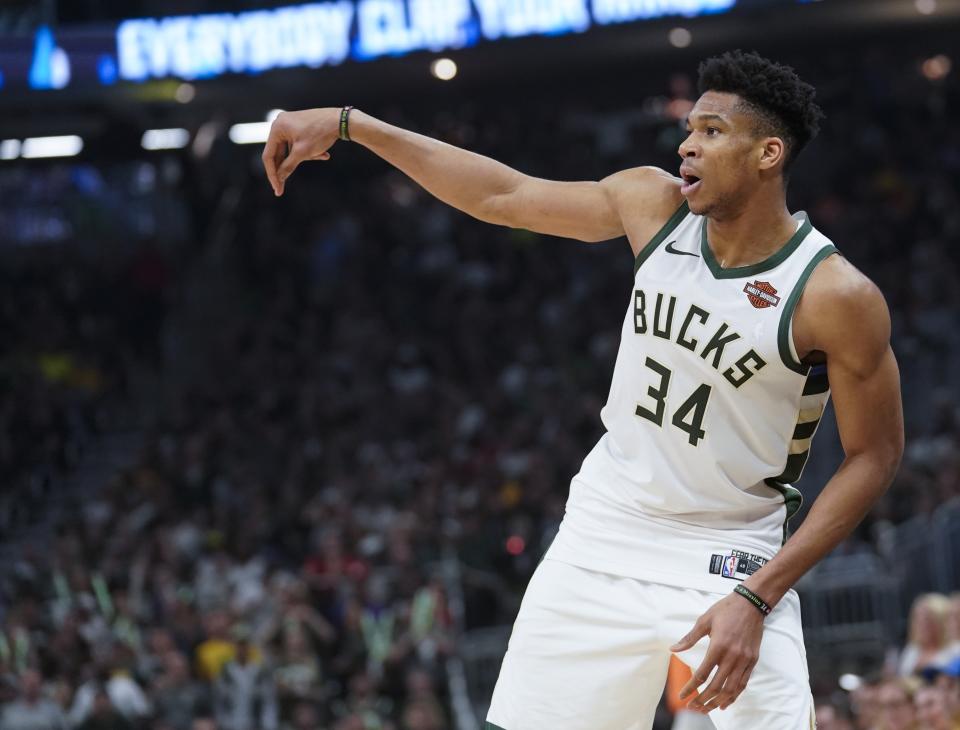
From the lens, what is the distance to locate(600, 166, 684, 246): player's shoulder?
3.72 meters

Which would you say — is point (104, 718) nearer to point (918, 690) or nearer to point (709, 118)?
point (918, 690)

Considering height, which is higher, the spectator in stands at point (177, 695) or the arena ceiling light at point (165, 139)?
the arena ceiling light at point (165, 139)

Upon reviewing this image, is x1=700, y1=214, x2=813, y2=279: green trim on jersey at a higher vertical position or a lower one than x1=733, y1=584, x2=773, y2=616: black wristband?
higher

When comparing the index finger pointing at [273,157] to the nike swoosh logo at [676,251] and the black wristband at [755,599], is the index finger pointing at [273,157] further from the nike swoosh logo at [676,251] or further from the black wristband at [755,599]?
the black wristband at [755,599]

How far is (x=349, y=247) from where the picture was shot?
19234 mm

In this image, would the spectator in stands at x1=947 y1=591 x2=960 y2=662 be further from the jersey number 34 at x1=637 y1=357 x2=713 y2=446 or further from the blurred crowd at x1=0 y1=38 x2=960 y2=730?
the jersey number 34 at x1=637 y1=357 x2=713 y2=446

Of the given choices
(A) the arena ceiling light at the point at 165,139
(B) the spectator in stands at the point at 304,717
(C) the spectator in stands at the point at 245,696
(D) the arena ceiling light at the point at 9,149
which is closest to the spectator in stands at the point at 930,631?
(B) the spectator in stands at the point at 304,717

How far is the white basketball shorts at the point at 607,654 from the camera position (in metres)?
3.39

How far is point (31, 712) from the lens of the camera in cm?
1105

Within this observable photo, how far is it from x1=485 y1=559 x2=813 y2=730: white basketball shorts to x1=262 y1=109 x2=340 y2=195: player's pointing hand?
1.32 m

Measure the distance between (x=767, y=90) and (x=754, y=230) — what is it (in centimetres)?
35

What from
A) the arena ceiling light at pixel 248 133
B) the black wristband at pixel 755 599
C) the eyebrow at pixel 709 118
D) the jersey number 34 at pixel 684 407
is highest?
the arena ceiling light at pixel 248 133

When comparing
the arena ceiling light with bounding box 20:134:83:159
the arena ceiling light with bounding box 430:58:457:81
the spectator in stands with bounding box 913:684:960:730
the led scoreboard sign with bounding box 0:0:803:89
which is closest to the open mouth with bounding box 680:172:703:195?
the spectator in stands with bounding box 913:684:960:730

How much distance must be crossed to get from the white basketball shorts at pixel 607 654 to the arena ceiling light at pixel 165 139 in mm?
16128
